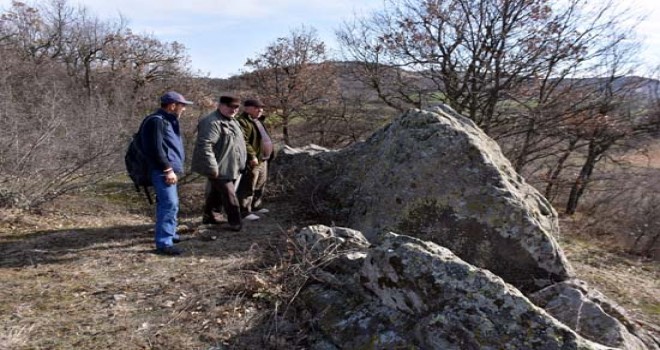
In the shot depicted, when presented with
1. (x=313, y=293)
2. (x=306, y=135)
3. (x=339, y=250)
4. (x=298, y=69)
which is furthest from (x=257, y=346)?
(x=298, y=69)

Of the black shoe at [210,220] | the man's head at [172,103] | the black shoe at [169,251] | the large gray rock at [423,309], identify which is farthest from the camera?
the black shoe at [210,220]

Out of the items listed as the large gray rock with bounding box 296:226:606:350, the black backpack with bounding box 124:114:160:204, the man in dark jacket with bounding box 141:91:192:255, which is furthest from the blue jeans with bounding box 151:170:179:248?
the large gray rock with bounding box 296:226:606:350

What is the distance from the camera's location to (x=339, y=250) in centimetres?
394

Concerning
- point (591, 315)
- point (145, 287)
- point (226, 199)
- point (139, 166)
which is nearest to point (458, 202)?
point (591, 315)

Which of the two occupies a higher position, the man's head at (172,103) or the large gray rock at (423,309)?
the man's head at (172,103)

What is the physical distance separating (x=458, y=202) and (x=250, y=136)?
286 centimetres

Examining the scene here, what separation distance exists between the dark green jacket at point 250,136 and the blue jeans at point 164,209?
142cm

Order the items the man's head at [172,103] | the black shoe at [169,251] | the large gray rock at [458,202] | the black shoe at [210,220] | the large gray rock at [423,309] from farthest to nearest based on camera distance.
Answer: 1. the black shoe at [210,220]
2. the black shoe at [169,251]
3. the man's head at [172,103]
4. the large gray rock at [458,202]
5. the large gray rock at [423,309]

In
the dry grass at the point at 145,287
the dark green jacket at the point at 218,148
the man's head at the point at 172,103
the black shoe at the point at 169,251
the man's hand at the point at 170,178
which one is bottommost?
the dry grass at the point at 145,287

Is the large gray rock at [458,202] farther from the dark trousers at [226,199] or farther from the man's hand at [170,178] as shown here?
the man's hand at [170,178]

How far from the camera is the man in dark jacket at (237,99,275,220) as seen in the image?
6105 millimetres

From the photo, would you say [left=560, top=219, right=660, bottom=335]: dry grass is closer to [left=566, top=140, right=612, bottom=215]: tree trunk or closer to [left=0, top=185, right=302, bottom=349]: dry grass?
[left=0, top=185, right=302, bottom=349]: dry grass

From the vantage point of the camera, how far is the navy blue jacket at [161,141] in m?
4.59

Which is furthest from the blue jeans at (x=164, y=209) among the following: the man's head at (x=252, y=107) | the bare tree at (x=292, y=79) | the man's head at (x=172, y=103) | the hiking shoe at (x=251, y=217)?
the bare tree at (x=292, y=79)
